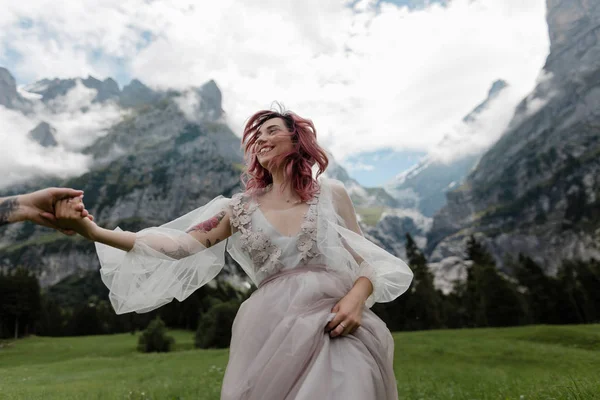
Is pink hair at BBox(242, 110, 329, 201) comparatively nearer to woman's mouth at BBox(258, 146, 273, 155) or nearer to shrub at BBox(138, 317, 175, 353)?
woman's mouth at BBox(258, 146, 273, 155)

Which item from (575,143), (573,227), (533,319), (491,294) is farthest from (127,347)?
(575,143)

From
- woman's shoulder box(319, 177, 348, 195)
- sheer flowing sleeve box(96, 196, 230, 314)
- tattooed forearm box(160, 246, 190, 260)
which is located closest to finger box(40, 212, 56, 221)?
sheer flowing sleeve box(96, 196, 230, 314)

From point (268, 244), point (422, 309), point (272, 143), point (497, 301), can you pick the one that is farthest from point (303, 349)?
point (422, 309)

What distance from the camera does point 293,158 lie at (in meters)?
4.26

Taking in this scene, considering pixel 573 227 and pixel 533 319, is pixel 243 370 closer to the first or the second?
pixel 533 319

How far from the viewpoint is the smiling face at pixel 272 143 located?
13.6 ft

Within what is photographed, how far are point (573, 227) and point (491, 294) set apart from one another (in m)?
146

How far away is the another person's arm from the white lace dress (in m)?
0.84

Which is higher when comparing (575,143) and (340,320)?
(575,143)

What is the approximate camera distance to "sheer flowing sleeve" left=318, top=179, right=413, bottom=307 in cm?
354

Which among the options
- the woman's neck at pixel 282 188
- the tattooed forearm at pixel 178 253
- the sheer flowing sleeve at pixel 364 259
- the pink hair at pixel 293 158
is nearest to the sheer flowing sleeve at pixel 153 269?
the tattooed forearm at pixel 178 253

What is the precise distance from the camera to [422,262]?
67125mm

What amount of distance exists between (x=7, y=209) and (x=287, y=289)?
2243 millimetres

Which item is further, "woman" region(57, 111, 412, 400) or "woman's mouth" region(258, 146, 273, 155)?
"woman's mouth" region(258, 146, 273, 155)
